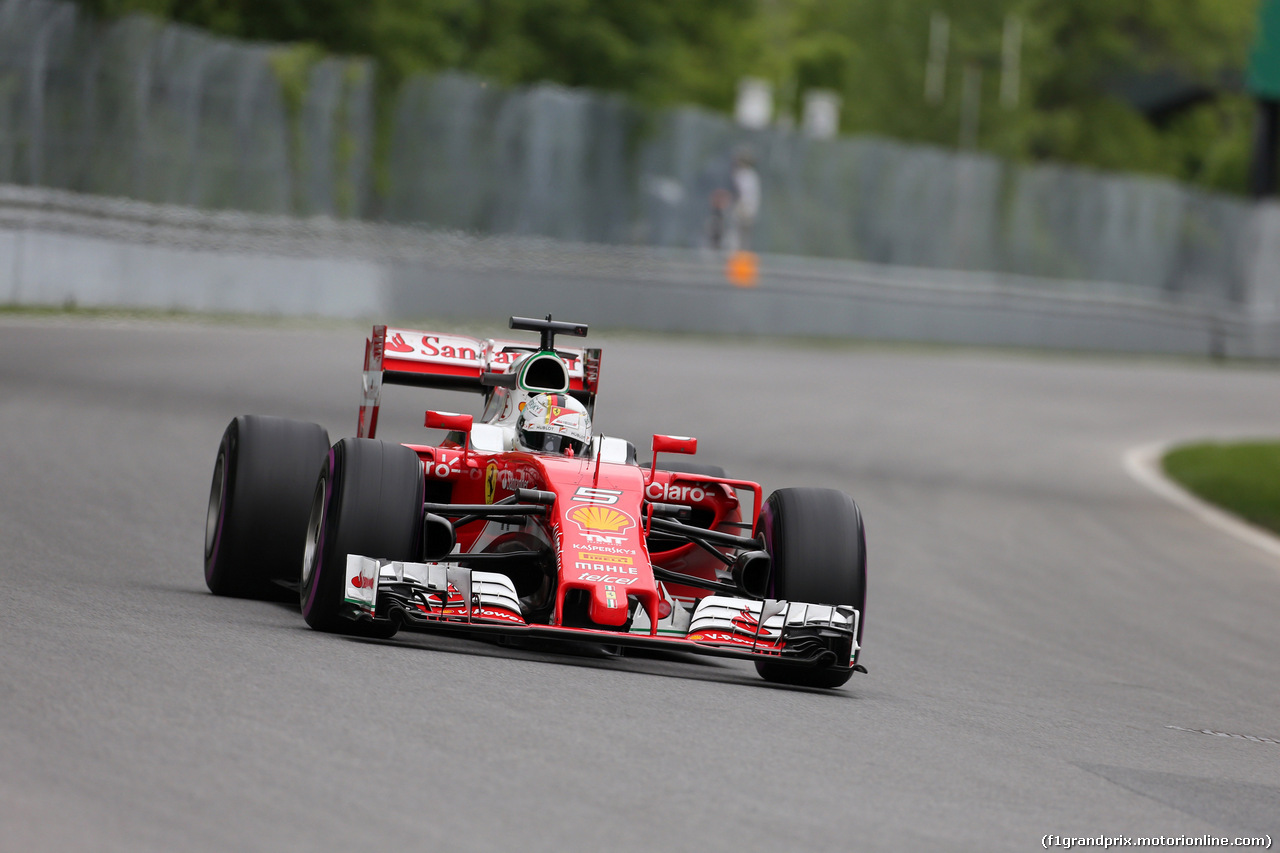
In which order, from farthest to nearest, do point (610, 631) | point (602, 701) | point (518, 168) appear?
1. point (518, 168)
2. point (610, 631)
3. point (602, 701)

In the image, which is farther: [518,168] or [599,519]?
[518,168]

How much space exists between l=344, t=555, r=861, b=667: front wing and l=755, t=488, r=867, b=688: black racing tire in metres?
0.17

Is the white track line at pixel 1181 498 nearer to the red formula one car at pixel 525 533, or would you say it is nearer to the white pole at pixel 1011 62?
the red formula one car at pixel 525 533

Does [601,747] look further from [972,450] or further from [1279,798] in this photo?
[972,450]

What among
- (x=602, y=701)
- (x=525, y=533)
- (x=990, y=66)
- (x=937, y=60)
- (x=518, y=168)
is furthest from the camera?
(x=937, y=60)

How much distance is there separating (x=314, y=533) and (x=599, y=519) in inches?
44.5

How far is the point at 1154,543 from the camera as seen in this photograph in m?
15.6

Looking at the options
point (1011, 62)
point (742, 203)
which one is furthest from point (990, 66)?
point (742, 203)

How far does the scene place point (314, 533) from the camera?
26.4 feet

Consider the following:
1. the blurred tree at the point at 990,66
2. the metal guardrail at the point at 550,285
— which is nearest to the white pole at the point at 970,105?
the blurred tree at the point at 990,66

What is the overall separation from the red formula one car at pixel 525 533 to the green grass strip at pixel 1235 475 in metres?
9.84

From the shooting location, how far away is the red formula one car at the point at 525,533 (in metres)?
7.45

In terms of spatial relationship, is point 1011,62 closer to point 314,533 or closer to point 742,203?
point 742,203

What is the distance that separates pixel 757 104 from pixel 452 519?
154 ft
